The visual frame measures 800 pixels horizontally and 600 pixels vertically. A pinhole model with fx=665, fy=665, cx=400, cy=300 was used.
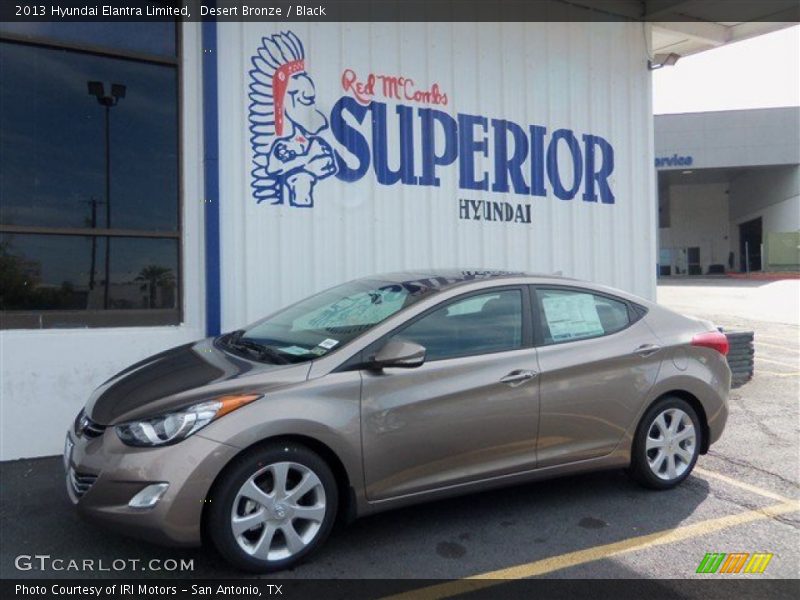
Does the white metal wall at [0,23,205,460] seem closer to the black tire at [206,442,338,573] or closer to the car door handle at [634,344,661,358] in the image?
the black tire at [206,442,338,573]

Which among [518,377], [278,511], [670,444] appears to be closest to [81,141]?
[278,511]

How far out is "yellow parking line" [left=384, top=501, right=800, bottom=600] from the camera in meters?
3.26

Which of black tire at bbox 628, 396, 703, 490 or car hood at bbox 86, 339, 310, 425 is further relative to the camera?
black tire at bbox 628, 396, 703, 490

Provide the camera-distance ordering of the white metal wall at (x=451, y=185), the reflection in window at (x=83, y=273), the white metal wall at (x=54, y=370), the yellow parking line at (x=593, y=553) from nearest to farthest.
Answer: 1. the yellow parking line at (x=593, y=553)
2. the white metal wall at (x=54, y=370)
3. the reflection in window at (x=83, y=273)
4. the white metal wall at (x=451, y=185)

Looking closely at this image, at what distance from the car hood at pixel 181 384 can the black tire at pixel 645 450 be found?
2.38 m

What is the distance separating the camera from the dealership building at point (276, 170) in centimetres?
570

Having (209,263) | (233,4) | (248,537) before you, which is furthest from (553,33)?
(248,537)

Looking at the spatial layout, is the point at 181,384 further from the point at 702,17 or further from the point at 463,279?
the point at 702,17

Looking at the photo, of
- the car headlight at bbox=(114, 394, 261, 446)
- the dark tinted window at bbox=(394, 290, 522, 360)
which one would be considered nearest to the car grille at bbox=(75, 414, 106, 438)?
the car headlight at bbox=(114, 394, 261, 446)

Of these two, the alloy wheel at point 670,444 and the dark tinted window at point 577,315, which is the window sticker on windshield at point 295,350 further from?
the alloy wheel at point 670,444

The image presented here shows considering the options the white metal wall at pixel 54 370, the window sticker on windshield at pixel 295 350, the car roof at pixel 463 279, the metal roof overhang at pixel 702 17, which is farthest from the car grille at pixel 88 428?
the metal roof overhang at pixel 702 17

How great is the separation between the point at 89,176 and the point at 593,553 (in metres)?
5.10

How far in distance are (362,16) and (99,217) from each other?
3.38m

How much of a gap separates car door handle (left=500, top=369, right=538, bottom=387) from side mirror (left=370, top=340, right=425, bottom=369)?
63cm
